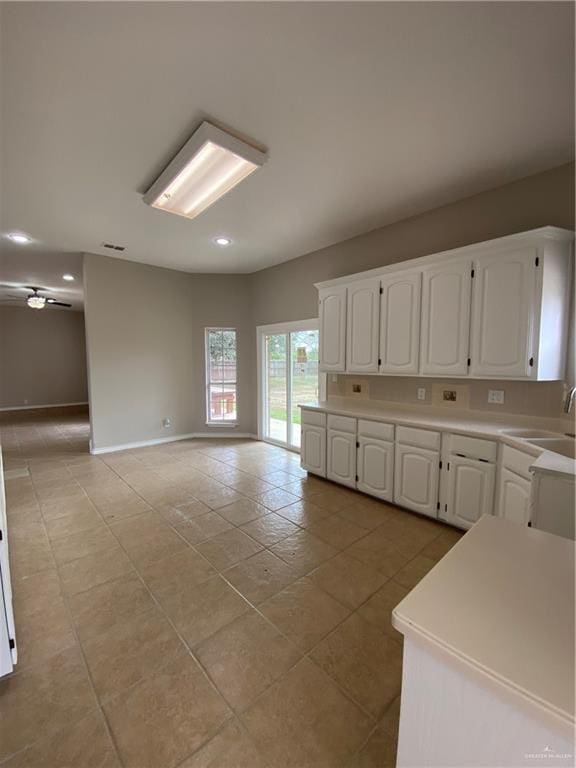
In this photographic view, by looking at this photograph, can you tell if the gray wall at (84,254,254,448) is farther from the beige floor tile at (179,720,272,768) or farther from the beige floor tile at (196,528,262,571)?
the beige floor tile at (179,720,272,768)

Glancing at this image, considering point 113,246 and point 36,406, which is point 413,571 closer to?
point 113,246

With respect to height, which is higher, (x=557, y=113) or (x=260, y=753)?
(x=557, y=113)

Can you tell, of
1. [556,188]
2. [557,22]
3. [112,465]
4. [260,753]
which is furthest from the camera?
[112,465]

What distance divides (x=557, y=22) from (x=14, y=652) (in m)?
3.83

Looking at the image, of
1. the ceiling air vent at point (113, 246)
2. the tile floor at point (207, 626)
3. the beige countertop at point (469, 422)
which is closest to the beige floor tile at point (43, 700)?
the tile floor at point (207, 626)

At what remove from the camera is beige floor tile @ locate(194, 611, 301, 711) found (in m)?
1.49

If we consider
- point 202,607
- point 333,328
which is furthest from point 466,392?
point 202,607

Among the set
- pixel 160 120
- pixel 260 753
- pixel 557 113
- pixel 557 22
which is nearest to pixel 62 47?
pixel 160 120

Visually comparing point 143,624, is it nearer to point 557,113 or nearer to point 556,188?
point 557,113

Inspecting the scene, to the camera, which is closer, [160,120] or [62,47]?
[62,47]

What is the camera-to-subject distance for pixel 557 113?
78.4 inches

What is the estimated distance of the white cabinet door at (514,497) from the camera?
2.18 meters

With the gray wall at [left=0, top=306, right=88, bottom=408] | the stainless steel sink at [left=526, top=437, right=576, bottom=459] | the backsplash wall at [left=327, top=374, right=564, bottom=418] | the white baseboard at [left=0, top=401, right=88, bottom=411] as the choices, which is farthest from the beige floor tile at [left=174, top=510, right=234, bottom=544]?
the gray wall at [left=0, top=306, right=88, bottom=408]

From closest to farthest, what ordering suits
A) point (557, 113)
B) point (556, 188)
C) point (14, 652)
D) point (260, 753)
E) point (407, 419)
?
1. point (260, 753)
2. point (14, 652)
3. point (557, 113)
4. point (556, 188)
5. point (407, 419)
